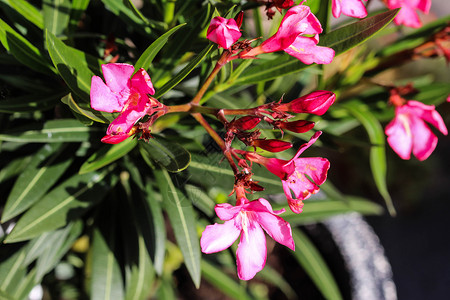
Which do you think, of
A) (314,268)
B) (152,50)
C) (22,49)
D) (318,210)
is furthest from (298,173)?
(314,268)

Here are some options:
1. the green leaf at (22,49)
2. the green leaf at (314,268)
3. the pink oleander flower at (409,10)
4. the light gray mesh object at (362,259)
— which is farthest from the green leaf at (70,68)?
the light gray mesh object at (362,259)

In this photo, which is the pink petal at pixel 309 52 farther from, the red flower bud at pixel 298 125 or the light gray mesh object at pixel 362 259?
the light gray mesh object at pixel 362 259

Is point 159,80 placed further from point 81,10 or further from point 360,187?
point 360,187

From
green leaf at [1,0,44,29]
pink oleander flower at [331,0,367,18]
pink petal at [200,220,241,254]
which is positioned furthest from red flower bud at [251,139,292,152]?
green leaf at [1,0,44,29]

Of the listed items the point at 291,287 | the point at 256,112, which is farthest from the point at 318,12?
the point at 291,287

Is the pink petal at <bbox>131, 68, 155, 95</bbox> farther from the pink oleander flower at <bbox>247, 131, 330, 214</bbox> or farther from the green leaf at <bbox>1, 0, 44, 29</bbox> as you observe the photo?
the green leaf at <bbox>1, 0, 44, 29</bbox>

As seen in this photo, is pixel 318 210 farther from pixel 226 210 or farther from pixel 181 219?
pixel 226 210
